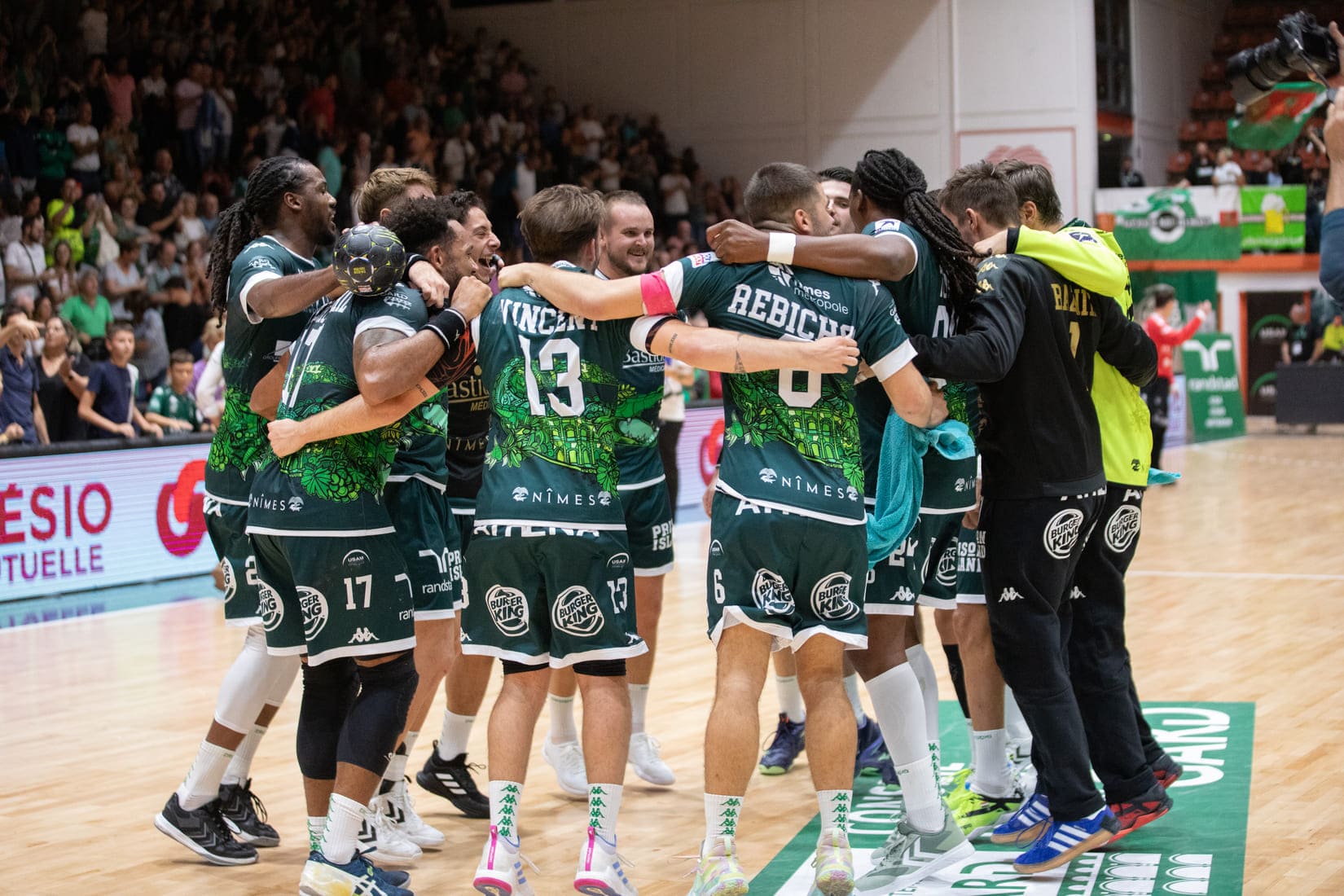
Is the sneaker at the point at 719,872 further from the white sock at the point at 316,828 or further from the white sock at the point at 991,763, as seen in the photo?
the white sock at the point at 991,763

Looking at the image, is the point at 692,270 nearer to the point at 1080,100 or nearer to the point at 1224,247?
the point at 1080,100

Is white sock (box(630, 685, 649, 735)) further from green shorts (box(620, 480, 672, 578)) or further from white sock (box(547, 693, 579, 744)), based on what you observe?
green shorts (box(620, 480, 672, 578))

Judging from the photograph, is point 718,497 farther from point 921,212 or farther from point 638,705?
point 638,705

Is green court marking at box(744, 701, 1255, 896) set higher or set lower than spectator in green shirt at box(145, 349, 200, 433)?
lower

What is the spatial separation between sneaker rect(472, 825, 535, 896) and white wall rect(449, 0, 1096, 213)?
1959 cm

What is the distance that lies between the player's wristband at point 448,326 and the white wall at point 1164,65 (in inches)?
917

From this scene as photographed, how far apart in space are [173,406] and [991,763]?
8.61 m

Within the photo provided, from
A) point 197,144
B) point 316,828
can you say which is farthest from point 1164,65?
point 316,828

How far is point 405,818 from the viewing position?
4.96 m

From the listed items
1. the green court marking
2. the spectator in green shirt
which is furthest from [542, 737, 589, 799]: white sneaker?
the spectator in green shirt

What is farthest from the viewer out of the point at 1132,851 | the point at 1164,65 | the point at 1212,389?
the point at 1164,65

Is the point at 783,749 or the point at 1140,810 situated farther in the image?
the point at 783,749

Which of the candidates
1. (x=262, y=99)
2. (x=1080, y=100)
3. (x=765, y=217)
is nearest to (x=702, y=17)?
(x=1080, y=100)

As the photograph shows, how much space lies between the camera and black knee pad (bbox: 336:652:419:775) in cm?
417
